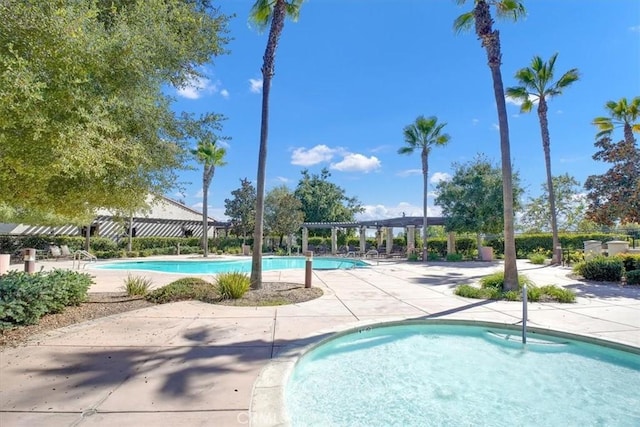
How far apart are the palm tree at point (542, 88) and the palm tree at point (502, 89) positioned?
9705mm

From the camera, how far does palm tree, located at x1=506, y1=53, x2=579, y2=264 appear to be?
18516 mm

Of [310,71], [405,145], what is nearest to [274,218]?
[405,145]

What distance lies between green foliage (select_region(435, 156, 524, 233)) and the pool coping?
55.7 feet

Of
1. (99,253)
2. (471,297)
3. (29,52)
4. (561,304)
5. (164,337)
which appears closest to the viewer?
(29,52)

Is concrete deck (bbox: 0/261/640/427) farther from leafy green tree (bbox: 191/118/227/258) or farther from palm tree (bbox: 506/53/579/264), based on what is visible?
leafy green tree (bbox: 191/118/227/258)

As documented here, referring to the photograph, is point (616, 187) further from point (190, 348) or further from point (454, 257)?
point (190, 348)

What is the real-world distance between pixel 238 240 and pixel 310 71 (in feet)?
67.0

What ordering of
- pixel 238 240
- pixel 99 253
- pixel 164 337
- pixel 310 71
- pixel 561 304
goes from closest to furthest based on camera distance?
1. pixel 164 337
2. pixel 561 304
3. pixel 310 71
4. pixel 99 253
5. pixel 238 240

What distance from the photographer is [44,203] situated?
6.64m

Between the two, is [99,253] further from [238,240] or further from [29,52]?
[29,52]

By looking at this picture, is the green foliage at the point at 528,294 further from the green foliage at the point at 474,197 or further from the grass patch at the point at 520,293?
the green foliage at the point at 474,197

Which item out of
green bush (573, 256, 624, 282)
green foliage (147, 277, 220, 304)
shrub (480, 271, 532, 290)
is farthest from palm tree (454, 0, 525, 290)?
green foliage (147, 277, 220, 304)

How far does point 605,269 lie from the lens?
42.4 feet

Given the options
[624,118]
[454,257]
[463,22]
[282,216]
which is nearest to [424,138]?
[454,257]
